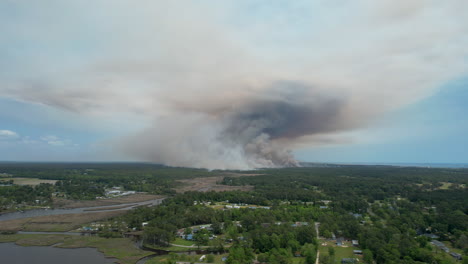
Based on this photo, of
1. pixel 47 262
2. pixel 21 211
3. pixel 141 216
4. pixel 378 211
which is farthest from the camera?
pixel 21 211

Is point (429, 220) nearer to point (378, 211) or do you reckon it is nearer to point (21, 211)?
point (378, 211)

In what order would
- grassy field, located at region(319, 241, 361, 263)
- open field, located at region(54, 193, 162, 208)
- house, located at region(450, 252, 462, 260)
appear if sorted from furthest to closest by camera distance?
open field, located at region(54, 193, 162, 208) < grassy field, located at region(319, 241, 361, 263) < house, located at region(450, 252, 462, 260)

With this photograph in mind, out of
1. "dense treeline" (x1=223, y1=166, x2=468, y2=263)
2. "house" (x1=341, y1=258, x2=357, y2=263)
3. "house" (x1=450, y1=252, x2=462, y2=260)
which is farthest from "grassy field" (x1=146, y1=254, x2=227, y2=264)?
"house" (x1=450, y1=252, x2=462, y2=260)

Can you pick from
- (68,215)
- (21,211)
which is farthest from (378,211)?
(21,211)

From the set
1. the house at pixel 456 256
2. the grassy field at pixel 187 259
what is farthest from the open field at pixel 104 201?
the house at pixel 456 256

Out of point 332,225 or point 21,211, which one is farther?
point 21,211

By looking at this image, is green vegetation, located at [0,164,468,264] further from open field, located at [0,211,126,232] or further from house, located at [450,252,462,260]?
open field, located at [0,211,126,232]
